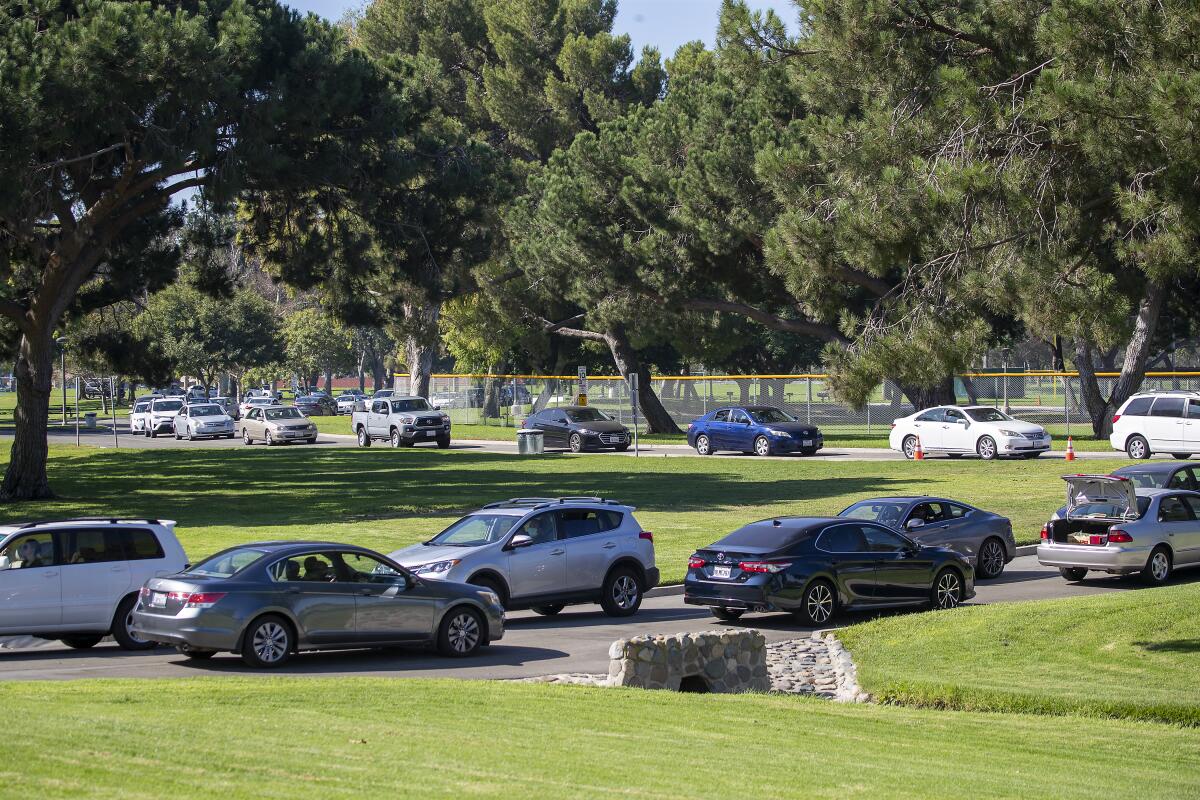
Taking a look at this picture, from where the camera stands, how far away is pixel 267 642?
45.5 feet

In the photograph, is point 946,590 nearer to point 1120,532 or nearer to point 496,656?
point 1120,532

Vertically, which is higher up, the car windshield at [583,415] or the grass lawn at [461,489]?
the car windshield at [583,415]

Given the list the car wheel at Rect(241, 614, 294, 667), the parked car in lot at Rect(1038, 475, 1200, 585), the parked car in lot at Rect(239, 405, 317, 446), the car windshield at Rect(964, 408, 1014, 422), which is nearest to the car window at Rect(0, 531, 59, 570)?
the car wheel at Rect(241, 614, 294, 667)

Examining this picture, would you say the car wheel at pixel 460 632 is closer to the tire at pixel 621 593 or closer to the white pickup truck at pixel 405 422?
the tire at pixel 621 593

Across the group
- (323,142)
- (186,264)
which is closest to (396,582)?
(323,142)

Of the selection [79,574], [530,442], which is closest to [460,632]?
[79,574]

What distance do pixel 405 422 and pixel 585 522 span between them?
36.4 metres

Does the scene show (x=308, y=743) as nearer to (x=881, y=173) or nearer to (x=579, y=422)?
(x=881, y=173)

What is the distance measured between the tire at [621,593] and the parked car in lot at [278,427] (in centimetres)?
4096

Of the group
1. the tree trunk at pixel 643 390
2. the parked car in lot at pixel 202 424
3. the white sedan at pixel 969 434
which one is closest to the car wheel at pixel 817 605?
the white sedan at pixel 969 434

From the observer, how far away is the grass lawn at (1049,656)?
44.2 ft

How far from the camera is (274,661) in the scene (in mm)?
13867

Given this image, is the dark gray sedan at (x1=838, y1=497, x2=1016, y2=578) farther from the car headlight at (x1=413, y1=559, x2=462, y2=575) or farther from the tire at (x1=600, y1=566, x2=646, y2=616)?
the car headlight at (x1=413, y1=559, x2=462, y2=575)

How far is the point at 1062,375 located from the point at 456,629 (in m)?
46.1
